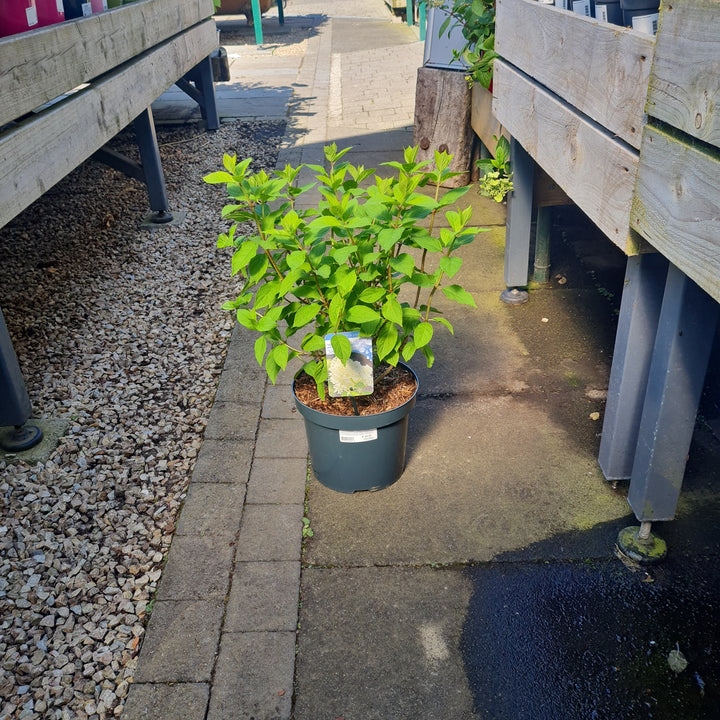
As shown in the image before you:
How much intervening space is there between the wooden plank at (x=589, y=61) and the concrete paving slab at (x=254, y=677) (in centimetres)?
190

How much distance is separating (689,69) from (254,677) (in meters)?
2.07

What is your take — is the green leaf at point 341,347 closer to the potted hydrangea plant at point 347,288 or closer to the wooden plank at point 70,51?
the potted hydrangea plant at point 347,288

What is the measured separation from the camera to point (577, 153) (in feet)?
8.50

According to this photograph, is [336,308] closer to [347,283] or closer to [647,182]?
[347,283]

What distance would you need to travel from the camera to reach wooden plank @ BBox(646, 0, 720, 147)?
1.59m

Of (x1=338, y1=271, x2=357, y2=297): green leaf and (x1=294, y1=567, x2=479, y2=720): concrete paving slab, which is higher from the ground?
(x1=338, y1=271, x2=357, y2=297): green leaf

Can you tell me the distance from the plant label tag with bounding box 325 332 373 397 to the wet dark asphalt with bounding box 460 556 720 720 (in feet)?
2.52

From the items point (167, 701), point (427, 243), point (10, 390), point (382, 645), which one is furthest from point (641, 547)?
point (10, 390)

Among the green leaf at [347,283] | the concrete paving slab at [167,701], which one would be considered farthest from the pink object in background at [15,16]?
the concrete paving slab at [167,701]

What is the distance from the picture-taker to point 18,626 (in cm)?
231

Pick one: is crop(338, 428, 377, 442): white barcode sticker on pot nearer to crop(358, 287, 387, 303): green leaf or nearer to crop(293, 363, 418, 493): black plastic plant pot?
crop(293, 363, 418, 493): black plastic plant pot

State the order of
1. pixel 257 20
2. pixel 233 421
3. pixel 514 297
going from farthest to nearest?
1. pixel 257 20
2. pixel 514 297
3. pixel 233 421

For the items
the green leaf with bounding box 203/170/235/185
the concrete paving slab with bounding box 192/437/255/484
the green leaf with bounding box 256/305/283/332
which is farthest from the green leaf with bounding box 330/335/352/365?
the concrete paving slab with bounding box 192/437/255/484

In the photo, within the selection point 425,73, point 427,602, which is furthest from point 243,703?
point 425,73
